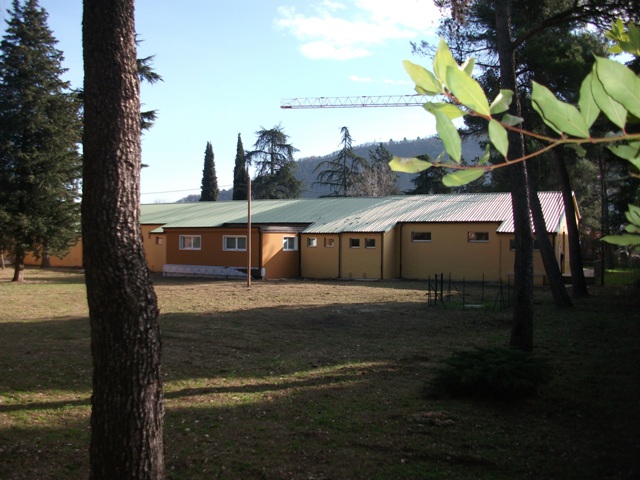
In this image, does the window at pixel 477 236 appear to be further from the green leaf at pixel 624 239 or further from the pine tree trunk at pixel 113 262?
the green leaf at pixel 624 239

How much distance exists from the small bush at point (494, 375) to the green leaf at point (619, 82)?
5.94m

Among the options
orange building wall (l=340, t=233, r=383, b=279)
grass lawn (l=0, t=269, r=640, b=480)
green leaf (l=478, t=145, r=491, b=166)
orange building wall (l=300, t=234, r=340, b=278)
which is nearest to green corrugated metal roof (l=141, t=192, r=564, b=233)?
orange building wall (l=340, t=233, r=383, b=279)

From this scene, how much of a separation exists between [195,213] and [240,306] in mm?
20381

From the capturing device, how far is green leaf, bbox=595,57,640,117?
2.77 ft

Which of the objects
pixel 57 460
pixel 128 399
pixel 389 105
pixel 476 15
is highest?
pixel 389 105

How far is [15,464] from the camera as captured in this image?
4609mm

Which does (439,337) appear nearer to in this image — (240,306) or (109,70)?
A: (240,306)

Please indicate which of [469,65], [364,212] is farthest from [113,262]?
[364,212]

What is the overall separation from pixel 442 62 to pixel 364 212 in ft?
97.9

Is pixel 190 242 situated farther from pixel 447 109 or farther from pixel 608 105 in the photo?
pixel 608 105

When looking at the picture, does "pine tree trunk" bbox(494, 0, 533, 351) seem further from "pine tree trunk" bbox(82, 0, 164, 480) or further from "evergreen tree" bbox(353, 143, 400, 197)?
"evergreen tree" bbox(353, 143, 400, 197)

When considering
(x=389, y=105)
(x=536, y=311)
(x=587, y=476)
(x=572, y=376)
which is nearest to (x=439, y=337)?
(x=572, y=376)

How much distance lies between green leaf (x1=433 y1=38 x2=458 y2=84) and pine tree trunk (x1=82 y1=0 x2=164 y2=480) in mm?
2665

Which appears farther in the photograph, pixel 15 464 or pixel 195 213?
pixel 195 213
